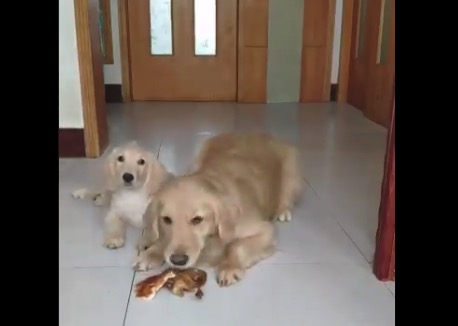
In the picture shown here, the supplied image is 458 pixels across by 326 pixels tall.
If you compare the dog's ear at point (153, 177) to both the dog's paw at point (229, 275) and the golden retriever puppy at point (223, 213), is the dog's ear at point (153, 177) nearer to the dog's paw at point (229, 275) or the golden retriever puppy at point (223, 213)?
the golden retriever puppy at point (223, 213)

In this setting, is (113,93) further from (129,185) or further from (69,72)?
(129,185)

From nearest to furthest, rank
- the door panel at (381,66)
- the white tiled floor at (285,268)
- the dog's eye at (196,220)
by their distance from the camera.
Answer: the white tiled floor at (285,268)
the dog's eye at (196,220)
the door panel at (381,66)

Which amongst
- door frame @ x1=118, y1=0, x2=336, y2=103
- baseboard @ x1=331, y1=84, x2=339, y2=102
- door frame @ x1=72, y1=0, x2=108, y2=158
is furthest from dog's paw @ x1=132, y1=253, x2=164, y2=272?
baseboard @ x1=331, y1=84, x2=339, y2=102

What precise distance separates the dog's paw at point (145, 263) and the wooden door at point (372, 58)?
218 centimetres

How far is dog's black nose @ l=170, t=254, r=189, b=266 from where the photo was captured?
131 cm

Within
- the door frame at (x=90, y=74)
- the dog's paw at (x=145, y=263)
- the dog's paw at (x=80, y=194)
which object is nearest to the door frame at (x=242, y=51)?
the door frame at (x=90, y=74)

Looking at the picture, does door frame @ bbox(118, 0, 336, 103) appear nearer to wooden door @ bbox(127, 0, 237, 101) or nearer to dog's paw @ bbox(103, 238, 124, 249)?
wooden door @ bbox(127, 0, 237, 101)

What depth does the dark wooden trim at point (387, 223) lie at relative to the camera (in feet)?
4.28

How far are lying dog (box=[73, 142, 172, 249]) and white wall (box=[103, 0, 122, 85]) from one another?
9.36 ft

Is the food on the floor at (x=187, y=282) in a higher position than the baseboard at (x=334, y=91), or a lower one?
lower

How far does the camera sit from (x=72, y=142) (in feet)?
8.57

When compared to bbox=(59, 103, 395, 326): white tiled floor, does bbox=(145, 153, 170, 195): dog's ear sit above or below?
above
